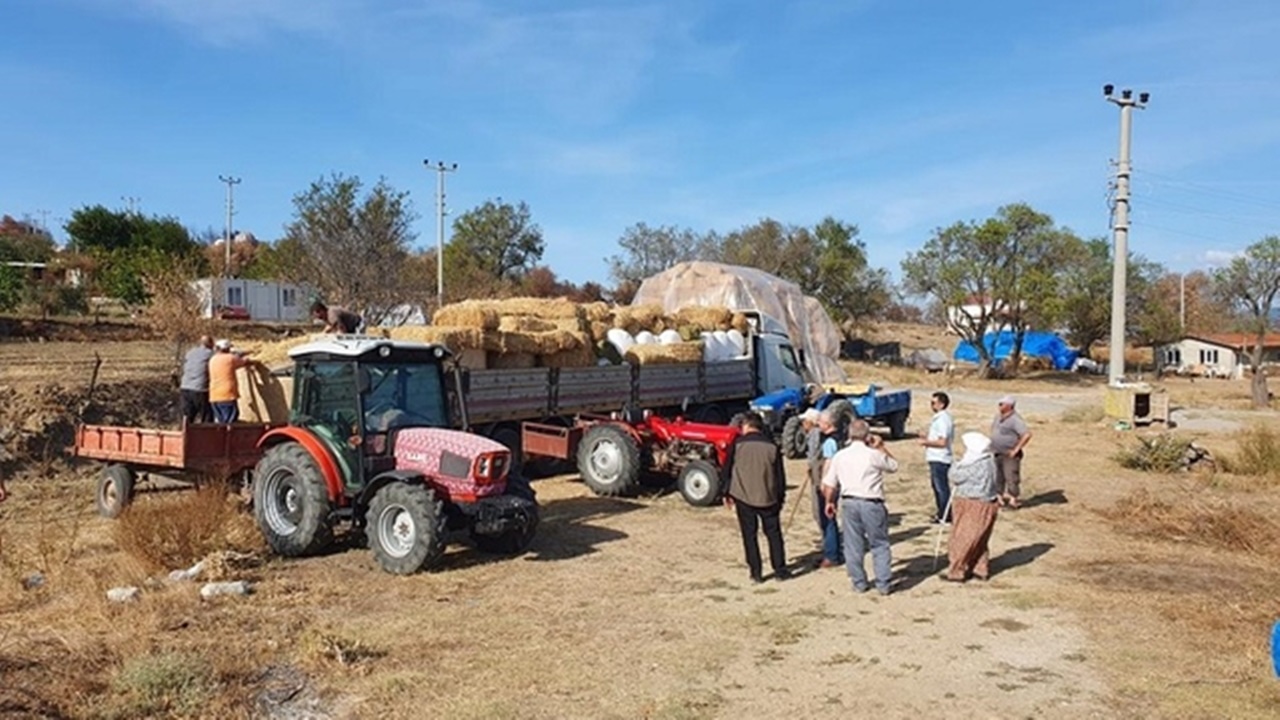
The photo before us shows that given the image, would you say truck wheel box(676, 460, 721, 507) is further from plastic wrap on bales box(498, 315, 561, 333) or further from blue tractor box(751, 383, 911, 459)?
plastic wrap on bales box(498, 315, 561, 333)

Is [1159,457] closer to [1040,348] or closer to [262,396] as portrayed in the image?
[262,396]

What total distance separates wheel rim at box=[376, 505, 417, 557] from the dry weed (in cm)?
817

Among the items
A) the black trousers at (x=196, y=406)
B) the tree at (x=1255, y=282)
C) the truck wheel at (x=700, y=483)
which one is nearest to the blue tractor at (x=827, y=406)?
the truck wheel at (x=700, y=483)

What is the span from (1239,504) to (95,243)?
59.3 m

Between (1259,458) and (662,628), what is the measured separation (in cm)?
1296

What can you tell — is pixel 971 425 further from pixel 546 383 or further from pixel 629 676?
pixel 629 676

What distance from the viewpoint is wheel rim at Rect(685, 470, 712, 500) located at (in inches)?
481

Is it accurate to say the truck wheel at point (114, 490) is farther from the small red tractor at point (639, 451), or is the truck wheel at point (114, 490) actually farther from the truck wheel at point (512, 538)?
the small red tractor at point (639, 451)

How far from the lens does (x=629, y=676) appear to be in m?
6.19

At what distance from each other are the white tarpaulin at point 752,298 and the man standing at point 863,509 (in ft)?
71.0

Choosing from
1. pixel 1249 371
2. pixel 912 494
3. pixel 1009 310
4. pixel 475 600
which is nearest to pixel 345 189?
pixel 912 494

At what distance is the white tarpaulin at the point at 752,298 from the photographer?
104ft

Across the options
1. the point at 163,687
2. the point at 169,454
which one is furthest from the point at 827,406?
the point at 163,687

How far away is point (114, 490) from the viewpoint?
10938 mm
